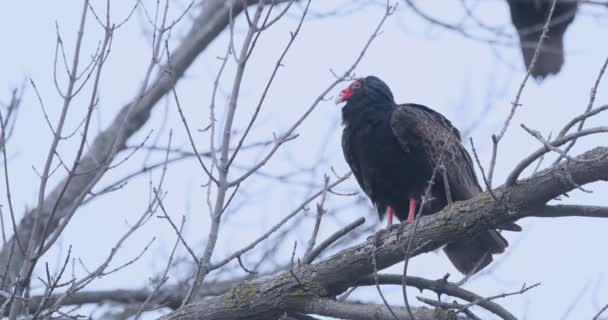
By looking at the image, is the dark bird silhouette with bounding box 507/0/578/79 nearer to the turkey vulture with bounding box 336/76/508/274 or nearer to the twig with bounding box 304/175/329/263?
the turkey vulture with bounding box 336/76/508/274

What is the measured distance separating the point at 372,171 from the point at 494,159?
1690 millimetres

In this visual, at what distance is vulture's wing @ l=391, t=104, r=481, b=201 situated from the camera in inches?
177

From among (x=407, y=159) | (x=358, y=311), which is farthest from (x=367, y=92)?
(x=358, y=311)

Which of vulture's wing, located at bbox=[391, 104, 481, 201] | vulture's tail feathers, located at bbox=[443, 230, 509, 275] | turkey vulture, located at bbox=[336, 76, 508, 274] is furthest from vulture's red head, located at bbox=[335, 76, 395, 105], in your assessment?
vulture's tail feathers, located at bbox=[443, 230, 509, 275]

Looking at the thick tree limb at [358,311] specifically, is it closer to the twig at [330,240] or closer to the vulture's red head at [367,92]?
the twig at [330,240]

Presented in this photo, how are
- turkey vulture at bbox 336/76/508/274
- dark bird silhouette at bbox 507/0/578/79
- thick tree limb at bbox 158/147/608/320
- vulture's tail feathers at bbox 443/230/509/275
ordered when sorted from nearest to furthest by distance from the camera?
thick tree limb at bbox 158/147/608/320, vulture's tail feathers at bbox 443/230/509/275, turkey vulture at bbox 336/76/508/274, dark bird silhouette at bbox 507/0/578/79

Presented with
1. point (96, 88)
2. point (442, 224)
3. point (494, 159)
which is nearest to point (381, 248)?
point (442, 224)

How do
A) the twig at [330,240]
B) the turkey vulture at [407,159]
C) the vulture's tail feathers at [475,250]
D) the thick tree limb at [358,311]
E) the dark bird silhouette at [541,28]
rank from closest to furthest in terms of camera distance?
1. the thick tree limb at [358,311]
2. the twig at [330,240]
3. the vulture's tail feathers at [475,250]
4. the turkey vulture at [407,159]
5. the dark bird silhouette at [541,28]

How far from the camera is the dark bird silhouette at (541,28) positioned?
4.89 metres

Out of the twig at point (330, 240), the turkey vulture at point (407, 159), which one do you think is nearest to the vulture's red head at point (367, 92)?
the turkey vulture at point (407, 159)

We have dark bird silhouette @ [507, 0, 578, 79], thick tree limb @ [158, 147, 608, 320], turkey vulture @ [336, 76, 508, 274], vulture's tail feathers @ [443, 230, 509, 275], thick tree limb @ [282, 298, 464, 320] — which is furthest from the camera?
dark bird silhouette @ [507, 0, 578, 79]

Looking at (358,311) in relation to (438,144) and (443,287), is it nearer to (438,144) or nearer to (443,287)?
(443,287)

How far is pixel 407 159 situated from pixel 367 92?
1.68 ft

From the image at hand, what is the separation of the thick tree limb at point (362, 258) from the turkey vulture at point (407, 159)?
2.85ft
